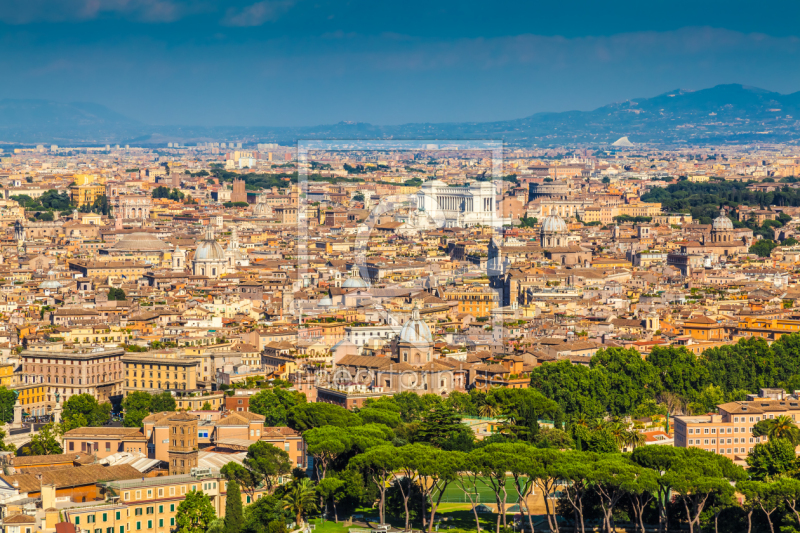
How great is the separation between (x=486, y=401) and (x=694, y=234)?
42662 millimetres

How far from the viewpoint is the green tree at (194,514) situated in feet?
59.1

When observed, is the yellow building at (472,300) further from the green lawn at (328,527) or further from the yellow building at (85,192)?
the yellow building at (85,192)

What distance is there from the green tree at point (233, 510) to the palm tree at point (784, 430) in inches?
335

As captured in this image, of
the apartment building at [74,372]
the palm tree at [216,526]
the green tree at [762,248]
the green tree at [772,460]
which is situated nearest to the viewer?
the palm tree at [216,526]

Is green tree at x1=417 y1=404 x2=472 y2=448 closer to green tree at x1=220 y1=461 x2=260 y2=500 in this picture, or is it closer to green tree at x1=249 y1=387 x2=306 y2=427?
green tree at x1=249 y1=387 x2=306 y2=427

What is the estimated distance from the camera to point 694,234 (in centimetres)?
6700

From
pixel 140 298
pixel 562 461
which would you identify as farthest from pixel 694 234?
pixel 562 461

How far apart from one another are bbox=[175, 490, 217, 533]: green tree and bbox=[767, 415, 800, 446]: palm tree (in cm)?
897

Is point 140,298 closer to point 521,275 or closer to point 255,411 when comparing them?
point 521,275

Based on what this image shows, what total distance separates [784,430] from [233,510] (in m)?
9.09

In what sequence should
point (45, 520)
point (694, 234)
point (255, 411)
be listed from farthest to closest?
1. point (694, 234)
2. point (255, 411)
3. point (45, 520)

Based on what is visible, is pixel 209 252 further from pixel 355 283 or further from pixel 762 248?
pixel 762 248

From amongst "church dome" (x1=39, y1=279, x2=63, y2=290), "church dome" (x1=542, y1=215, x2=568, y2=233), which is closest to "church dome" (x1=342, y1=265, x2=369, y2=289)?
"church dome" (x1=39, y1=279, x2=63, y2=290)

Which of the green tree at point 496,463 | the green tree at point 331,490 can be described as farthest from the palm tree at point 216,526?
the green tree at point 496,463
